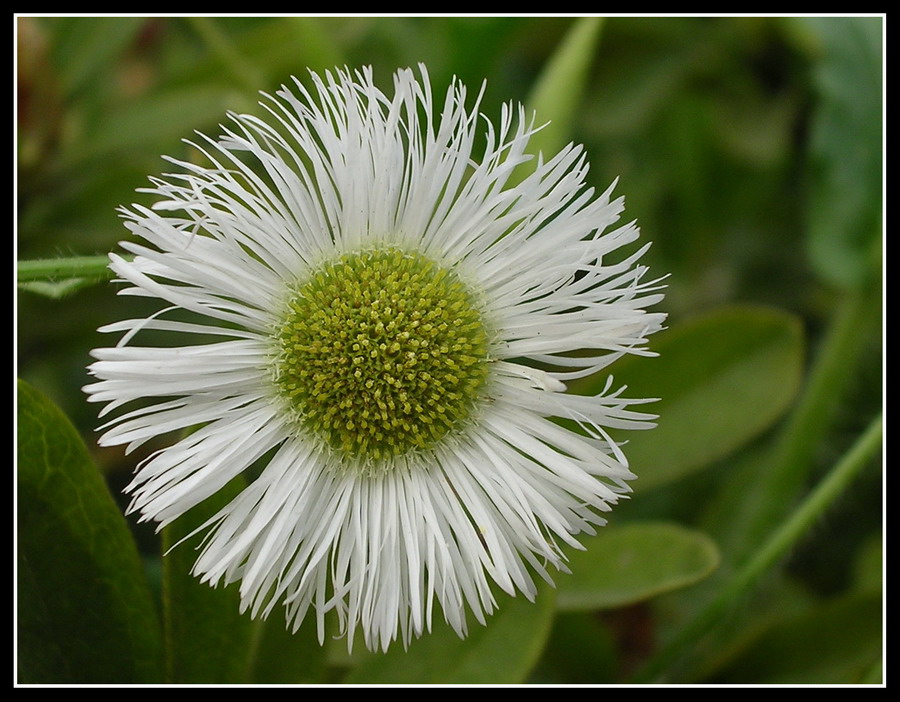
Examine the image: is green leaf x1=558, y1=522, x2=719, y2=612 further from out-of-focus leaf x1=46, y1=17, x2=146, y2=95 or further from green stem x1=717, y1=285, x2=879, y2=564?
out-of-focus leaf x1=46, y1=17, x2=146, y2=95

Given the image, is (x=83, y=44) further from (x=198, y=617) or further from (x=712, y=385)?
(x=712, y=385)

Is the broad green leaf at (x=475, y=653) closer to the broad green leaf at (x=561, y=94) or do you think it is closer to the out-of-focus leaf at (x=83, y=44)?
the broad green leaf at (x=561, y=94)

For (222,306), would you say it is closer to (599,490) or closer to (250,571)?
(250,571)

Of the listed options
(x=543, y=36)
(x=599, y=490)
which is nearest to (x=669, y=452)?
(x=599, y=490)

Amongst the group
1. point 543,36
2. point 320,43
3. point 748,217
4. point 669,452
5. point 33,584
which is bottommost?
point 669,452

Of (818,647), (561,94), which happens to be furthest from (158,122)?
(818,647)
